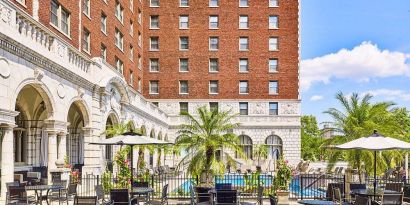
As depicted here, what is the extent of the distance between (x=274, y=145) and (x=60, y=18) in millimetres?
33093

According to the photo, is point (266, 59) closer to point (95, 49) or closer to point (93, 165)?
point (95, 49)

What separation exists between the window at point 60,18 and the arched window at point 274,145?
31.5 m

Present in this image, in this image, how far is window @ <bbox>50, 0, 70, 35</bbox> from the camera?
24.7 meters

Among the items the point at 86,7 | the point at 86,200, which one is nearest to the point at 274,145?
the point at 86,7

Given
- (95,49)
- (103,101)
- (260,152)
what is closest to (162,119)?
(260,152)

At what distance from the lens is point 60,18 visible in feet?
83.5

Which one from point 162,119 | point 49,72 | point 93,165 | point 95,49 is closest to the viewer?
point 49,72

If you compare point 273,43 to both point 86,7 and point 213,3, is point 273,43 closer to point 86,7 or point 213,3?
point 213,3

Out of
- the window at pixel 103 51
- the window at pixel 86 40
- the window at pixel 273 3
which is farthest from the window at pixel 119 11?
the window at pixel 273 3

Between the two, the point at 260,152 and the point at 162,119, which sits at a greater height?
the point at 162,119

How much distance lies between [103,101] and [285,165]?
1122 cm

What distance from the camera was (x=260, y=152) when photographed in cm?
4891

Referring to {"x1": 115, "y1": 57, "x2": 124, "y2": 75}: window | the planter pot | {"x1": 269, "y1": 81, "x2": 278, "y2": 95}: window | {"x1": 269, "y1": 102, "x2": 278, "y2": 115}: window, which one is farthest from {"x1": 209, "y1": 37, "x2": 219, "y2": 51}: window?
the planter pot

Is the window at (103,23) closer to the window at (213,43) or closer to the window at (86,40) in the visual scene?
the window at (86,40)
